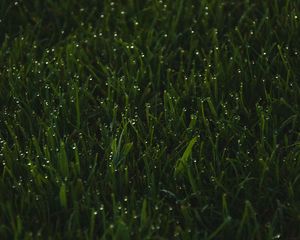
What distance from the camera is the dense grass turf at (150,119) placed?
2.25 m

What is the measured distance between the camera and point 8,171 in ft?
7.71

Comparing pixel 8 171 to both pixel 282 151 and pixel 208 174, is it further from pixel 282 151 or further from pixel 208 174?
pixel 282 151

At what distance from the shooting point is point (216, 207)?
7.49 ft

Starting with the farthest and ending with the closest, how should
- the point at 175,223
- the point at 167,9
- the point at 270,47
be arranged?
1. the point at 167,9
2. the point at 270,47
3. the point at 175,223

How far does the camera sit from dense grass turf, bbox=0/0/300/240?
225 centimetres

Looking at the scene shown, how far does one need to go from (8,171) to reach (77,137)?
31 cm

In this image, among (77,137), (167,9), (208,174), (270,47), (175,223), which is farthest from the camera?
(167,9)

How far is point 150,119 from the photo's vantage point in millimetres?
2541

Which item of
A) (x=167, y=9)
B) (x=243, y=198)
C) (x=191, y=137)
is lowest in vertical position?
(x=243, y=198)

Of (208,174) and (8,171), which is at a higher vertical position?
(8,171)

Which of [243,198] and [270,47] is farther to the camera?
[270,47]

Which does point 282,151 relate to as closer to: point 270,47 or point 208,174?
point 208,174

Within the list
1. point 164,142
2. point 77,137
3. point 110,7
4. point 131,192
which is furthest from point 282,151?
point 110,7

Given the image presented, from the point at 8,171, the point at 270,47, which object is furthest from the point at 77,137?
the point at 270,47
